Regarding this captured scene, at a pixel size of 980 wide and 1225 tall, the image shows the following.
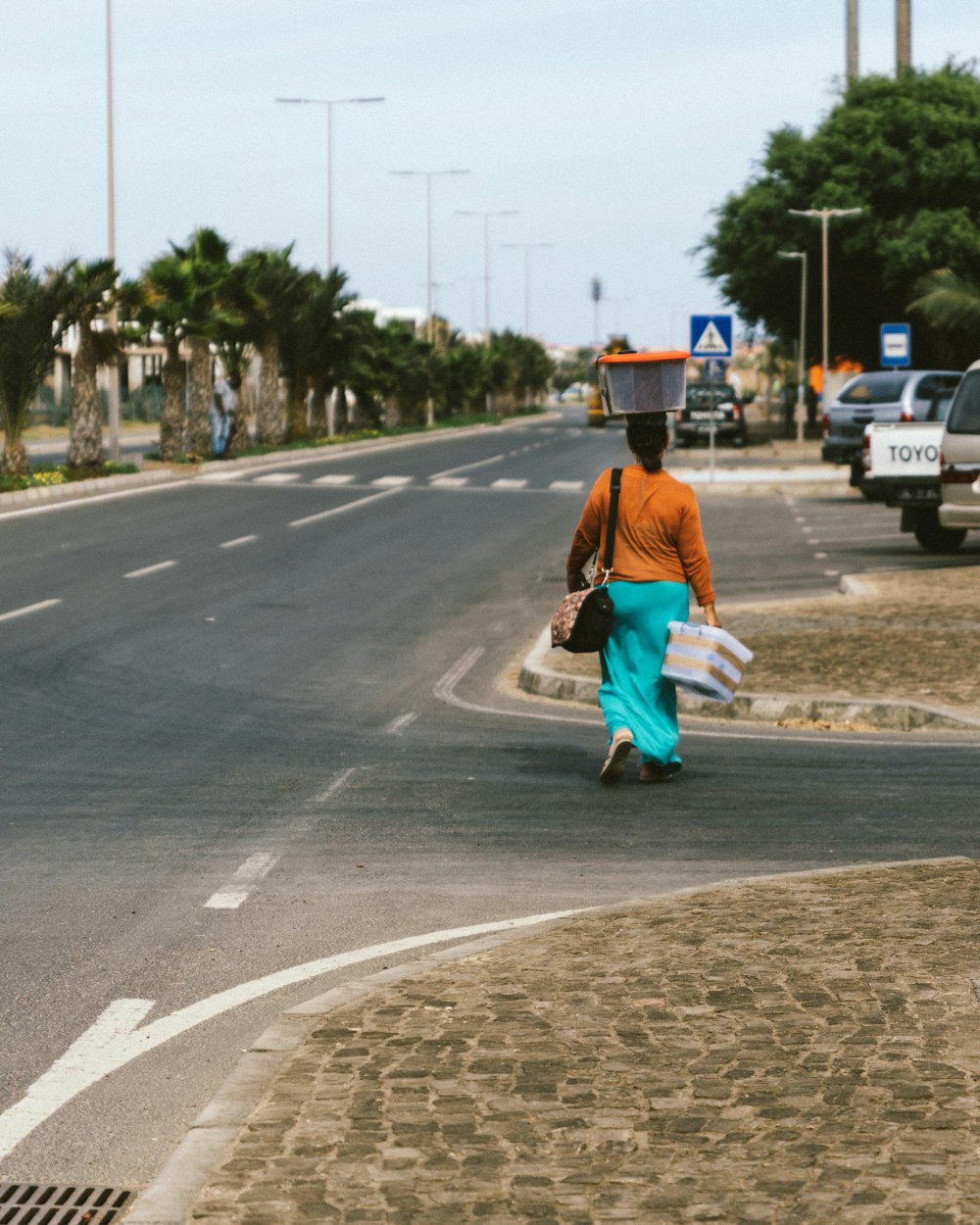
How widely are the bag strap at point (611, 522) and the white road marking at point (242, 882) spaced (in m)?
2.42

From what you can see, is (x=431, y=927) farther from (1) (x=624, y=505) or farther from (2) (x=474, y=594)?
(2) (x=474, y=594)

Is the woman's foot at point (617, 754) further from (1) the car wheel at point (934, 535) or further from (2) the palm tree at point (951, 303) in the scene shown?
(2) the palm tree at point (951, 303)

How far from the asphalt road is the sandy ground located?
1.11 meters

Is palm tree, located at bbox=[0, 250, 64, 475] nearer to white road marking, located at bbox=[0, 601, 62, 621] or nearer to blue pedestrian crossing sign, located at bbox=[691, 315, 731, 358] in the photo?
blue pedestrian crossing sign, located at bbox=[691, 315, 731, 358]

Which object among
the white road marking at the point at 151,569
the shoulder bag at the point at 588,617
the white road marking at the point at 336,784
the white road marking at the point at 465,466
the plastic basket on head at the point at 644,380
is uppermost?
the plastic basket on head at the point at 644,380

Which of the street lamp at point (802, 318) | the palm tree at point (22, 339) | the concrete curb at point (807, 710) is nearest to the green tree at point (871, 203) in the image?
the street lamp at point (802, 318)

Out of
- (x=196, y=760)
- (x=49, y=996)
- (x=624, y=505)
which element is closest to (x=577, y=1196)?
(x=49, y=996)

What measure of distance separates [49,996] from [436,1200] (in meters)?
2.26

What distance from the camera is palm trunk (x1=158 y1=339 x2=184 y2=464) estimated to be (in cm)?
4512

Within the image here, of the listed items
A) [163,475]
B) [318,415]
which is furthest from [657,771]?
[318,415]

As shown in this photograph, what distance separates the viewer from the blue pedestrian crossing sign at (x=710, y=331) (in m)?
35.0

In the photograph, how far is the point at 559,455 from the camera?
52.7 metres

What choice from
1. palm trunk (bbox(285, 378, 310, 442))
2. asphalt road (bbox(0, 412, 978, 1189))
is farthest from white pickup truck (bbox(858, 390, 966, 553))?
palm trunk (bbox(285, 378, 310, 442))

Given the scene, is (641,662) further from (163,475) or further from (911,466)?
(163,475)
